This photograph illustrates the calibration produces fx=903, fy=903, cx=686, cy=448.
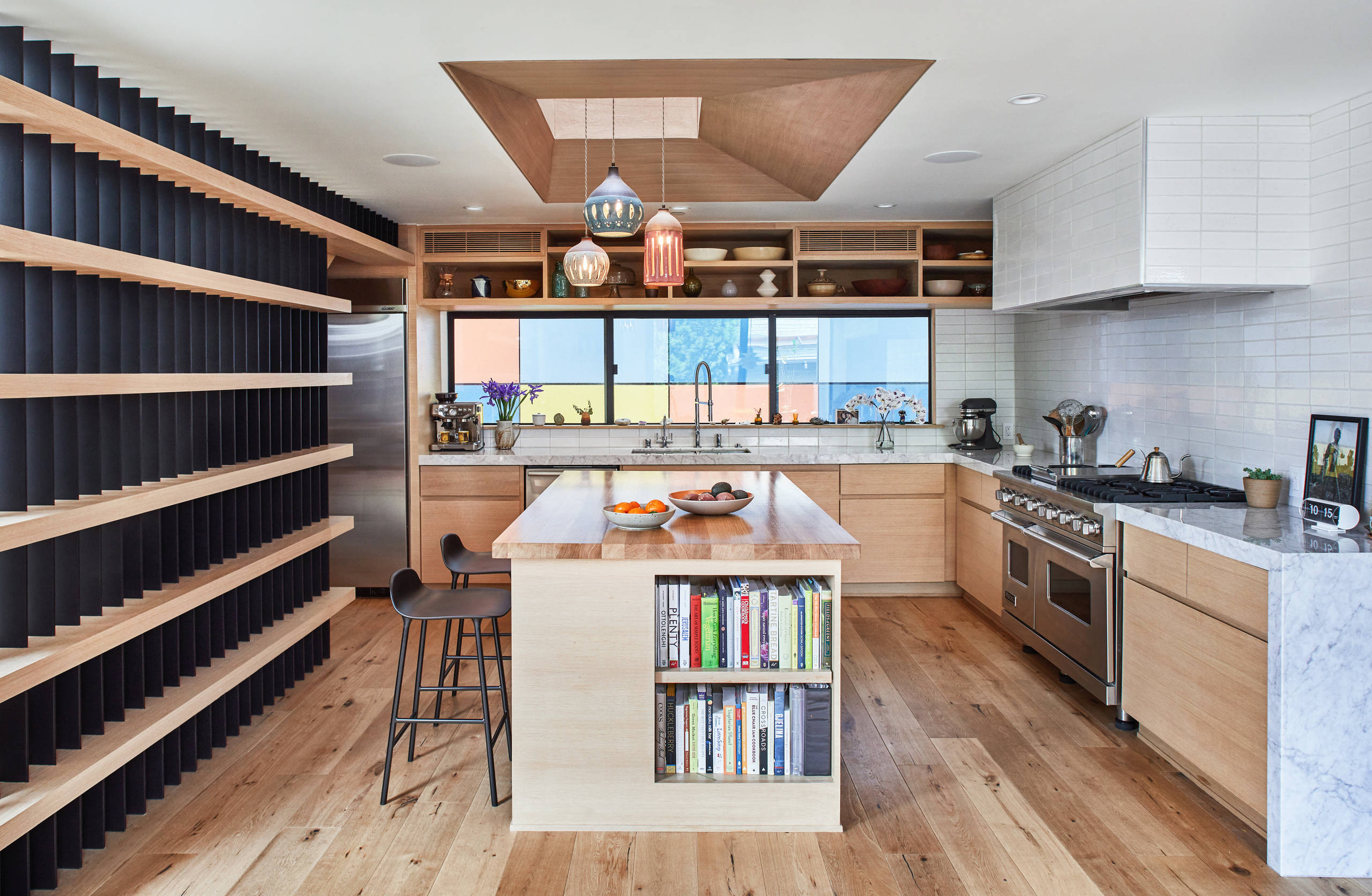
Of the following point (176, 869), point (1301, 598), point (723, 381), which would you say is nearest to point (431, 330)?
point (723, 381)

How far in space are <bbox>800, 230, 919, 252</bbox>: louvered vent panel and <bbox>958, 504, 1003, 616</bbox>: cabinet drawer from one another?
5.74ft

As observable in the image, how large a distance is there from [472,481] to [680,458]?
1.36 m

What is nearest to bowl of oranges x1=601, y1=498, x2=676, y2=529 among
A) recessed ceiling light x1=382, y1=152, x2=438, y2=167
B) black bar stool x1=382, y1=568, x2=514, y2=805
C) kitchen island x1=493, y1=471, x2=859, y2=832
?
kitchen island x1=493, y1=471, x2=859, y2=832

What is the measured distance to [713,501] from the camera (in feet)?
10.8

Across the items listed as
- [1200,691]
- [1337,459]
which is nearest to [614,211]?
[1200,691]

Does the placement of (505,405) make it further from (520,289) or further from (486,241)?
(486,241)

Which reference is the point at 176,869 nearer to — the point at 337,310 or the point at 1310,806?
the point at 337,310

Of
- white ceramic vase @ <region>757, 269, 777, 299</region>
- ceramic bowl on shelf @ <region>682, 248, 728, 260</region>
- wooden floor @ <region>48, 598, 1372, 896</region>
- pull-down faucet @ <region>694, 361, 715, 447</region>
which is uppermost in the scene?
ceramic bowl on shelf @ <region>682, 248, 728, 260</region>

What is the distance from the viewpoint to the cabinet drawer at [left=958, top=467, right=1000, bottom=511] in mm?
5121

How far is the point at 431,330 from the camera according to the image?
629cm

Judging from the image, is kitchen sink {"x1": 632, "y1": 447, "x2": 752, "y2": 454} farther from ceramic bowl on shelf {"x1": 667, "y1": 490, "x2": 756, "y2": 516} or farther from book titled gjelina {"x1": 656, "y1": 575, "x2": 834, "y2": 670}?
book titled gjelina {"x1": 656, "y1": 575, "x2": 834, "y2": 670}

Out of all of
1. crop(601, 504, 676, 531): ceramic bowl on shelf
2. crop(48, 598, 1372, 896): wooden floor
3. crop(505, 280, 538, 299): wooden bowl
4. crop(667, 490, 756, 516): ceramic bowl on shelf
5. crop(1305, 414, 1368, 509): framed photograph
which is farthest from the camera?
crop(505, 280, 538, 299): wooden bowl

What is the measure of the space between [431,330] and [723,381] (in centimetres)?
208

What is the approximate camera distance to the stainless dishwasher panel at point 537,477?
19.2 feet
